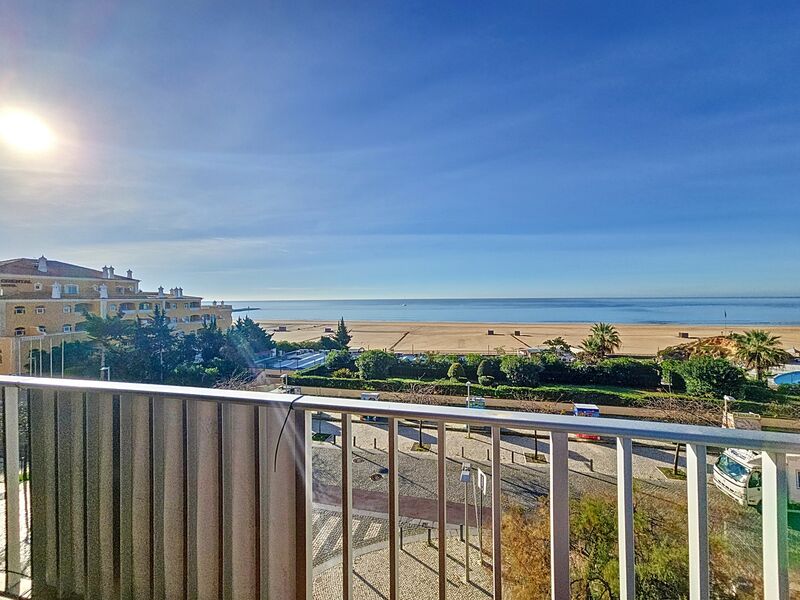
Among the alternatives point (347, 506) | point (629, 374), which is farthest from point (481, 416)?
point (629, 374)

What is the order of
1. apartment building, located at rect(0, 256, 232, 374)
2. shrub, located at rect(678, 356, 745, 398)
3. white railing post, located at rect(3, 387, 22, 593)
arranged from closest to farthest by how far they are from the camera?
white railing post, located at rect(3, 387, 22, 593) → apartment building, located at rect(0, 256, 232, 374) → shrub, located at rect(678, 356, 745, 398)

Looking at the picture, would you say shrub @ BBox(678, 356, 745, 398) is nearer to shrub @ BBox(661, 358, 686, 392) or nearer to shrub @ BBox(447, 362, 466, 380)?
shrub @ BBox(661, 358, 686, 392)

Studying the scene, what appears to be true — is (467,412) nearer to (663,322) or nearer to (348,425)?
(348,425)

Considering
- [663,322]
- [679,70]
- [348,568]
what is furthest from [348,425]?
[663,322]

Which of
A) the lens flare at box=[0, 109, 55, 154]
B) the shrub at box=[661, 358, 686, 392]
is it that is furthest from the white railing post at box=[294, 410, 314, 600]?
the shrub at box=[661, 358, 686, 392]

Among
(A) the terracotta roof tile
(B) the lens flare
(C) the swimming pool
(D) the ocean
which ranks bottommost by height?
(C) the swimming pool

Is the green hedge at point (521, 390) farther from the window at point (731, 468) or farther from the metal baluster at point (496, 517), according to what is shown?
the metal baluster at point (496, 517)

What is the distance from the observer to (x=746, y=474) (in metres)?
1.10

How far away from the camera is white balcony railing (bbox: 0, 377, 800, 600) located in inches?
36.0

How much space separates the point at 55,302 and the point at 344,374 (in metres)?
5.41

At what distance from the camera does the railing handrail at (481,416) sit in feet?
2.38

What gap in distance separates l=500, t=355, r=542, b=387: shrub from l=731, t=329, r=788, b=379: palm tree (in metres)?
3.81

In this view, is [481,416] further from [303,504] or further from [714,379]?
[714,379]

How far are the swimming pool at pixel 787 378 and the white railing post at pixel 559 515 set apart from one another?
27.7 ft
